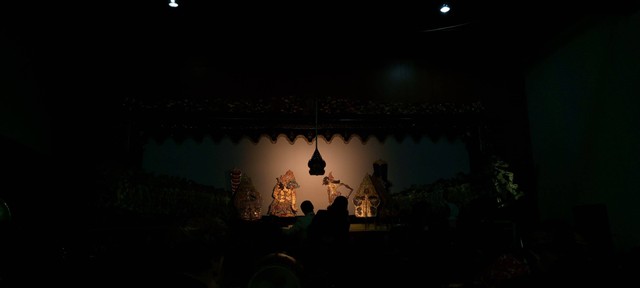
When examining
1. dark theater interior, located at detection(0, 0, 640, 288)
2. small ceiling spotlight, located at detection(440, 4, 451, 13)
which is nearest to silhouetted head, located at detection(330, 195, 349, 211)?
dark theater interior, located at detection(0, 0, 640, 288)

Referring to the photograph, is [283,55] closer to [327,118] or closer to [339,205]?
[327,118]

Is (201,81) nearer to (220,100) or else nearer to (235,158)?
(220,100)

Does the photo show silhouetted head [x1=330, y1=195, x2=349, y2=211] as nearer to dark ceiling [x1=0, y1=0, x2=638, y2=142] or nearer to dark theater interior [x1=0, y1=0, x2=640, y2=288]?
dark theater interior [x1=0, y1=0, x2=640, y2=288]

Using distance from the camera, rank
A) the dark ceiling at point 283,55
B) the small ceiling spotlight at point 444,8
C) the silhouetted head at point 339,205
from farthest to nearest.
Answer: the dark ceiling at point 283,55 → the small ceiling spotlight at point 444,8 → the silhouetted head at point 339,205

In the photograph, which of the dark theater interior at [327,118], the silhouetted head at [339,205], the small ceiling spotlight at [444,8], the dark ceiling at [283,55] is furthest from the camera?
the dark ceiling at [283,55]

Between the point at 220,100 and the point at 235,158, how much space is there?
86cm

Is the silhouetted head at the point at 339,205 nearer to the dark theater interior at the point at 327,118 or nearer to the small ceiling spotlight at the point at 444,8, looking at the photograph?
the dark theater interior at the point at 327,118

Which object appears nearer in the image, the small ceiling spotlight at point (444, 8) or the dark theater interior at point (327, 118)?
the dark theater interior at point (327, 118)

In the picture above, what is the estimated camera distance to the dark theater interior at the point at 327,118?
→ 16.5ft

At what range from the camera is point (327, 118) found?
6938mm

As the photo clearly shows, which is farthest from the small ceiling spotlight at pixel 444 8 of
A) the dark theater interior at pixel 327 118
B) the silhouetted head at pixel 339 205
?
the silhouetted head at pixel 339 205

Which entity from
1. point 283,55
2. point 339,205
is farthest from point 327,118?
point 339,205

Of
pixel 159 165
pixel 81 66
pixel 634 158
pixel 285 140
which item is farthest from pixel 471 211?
pixel 81 66

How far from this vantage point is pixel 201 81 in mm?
7277
